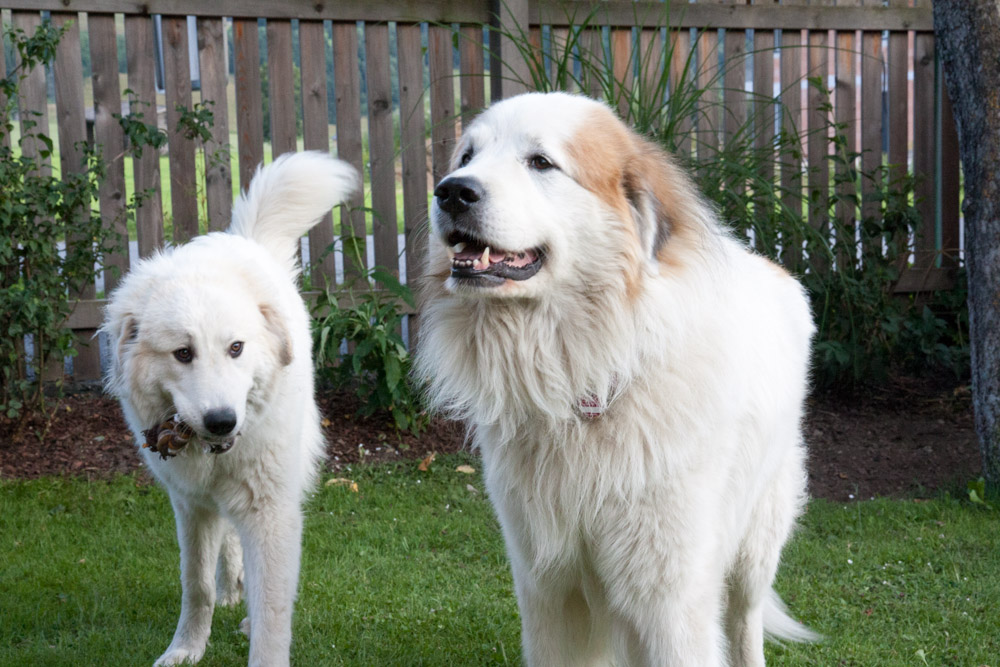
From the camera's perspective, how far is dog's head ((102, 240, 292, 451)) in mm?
2764

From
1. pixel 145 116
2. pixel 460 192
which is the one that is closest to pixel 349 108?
pixel 145 116

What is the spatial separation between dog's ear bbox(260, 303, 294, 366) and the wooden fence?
179 cm

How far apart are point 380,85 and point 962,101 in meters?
3.05

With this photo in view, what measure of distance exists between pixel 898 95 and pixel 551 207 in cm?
477

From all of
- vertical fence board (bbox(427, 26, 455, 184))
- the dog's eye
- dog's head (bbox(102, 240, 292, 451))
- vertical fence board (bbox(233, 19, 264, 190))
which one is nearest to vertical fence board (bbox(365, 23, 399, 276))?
vertical fence board (bbox(427, 26, 455, 184))

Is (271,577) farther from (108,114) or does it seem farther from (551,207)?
(108,114)

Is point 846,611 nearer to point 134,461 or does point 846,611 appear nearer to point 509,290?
point 509,290

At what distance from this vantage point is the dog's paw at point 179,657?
3100mm

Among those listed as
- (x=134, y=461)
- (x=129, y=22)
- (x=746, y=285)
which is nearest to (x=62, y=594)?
(x=134, y=461)

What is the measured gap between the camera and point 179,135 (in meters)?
5.23

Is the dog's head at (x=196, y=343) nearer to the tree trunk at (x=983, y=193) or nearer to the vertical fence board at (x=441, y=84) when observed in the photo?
the vertical fence board at (x=441, y=84)

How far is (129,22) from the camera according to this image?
16.7ft


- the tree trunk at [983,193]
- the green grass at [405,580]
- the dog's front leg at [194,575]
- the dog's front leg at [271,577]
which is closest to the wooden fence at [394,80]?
the tree trunk at [983,193]

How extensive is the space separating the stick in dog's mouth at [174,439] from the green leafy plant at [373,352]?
1.84 m
